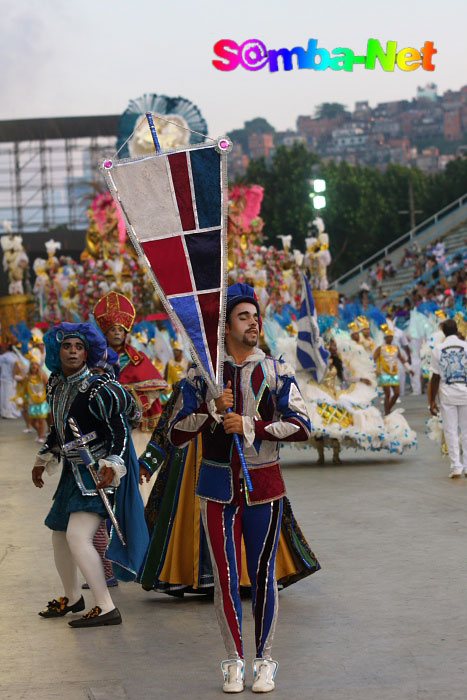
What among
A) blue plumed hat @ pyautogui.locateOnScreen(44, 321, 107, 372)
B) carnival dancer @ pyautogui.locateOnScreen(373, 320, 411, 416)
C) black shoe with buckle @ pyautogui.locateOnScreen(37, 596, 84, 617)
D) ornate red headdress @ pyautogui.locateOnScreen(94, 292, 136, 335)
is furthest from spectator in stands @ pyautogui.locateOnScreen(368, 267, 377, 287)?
blue plumed hat @ pyautogui.locateOnScreen(44, 321, 107, 372)

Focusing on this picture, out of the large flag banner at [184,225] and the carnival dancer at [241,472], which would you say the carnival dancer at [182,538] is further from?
the large flag banner at [184,225]

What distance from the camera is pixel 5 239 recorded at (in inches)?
1483

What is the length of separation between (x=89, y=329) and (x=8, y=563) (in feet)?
8.72

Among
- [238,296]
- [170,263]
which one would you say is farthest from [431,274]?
[170,263]

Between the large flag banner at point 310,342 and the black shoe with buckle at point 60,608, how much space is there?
723 cm

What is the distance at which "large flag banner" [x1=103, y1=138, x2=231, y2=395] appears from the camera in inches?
206

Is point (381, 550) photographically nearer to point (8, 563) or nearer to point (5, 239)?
point (8, 563)

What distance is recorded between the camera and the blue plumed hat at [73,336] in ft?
22.4

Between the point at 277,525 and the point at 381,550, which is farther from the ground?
the point at 277,525

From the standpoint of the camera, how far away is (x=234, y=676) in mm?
5312


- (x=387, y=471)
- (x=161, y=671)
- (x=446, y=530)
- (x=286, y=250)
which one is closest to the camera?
(x=161, y=671)

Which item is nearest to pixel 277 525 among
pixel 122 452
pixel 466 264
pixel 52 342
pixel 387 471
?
pixel 122 452

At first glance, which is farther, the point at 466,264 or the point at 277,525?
the point at 466,264

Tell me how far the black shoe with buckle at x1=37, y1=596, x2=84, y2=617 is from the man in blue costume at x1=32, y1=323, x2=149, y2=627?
170mm
